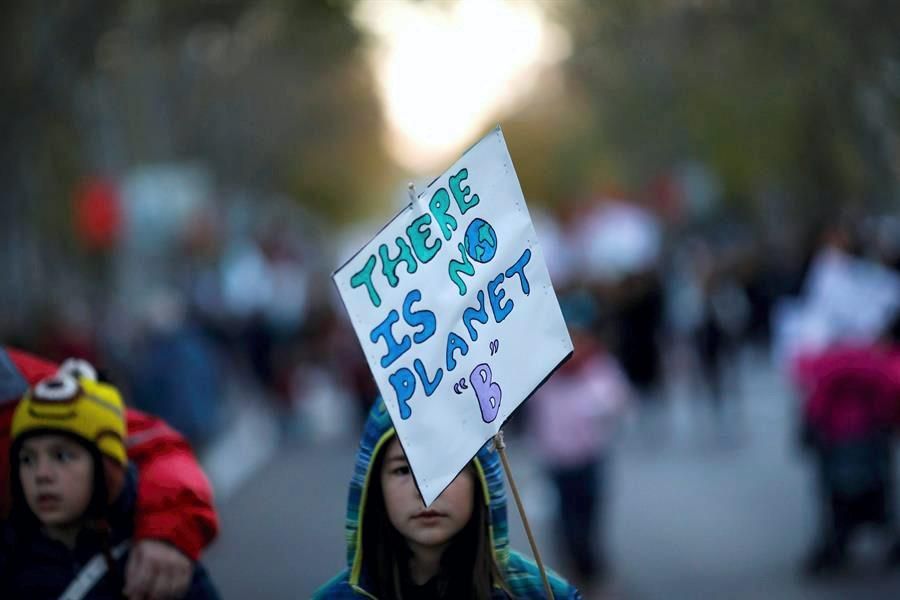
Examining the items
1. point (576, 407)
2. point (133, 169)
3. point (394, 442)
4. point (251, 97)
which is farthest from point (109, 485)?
point (251, 97)

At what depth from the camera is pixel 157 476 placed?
16.8ft

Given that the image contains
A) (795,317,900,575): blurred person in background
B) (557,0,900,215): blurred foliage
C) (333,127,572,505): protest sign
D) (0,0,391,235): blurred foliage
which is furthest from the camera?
(0,0,391,235): blurred foliage

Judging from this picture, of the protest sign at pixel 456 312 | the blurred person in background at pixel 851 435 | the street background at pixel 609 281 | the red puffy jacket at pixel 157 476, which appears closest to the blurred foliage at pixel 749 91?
the street background at pixel 609 281

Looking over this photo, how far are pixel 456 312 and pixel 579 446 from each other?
6.66 meters

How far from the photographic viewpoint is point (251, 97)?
2132 inches

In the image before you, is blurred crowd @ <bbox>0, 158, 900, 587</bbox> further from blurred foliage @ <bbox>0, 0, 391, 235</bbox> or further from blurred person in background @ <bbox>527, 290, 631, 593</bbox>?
blurred foliage @ <bbox>0, 0, 391, 235</bbox>

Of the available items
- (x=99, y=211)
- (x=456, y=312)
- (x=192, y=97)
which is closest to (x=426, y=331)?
A: (x=456, y=312)

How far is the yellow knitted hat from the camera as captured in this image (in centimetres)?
504

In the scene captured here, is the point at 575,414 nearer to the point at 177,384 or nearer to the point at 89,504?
the point at 177,384

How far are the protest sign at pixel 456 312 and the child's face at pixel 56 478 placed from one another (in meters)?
1.09

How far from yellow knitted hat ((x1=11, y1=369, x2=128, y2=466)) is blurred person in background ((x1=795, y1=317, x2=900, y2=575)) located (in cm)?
618

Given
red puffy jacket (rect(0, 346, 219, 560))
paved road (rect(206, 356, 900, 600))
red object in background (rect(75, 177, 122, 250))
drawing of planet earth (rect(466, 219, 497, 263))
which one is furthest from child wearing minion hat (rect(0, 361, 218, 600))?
red object in background (rect(75, 177, 122, 250))

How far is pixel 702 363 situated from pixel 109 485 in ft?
46.8

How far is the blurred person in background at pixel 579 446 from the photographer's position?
11109 mm
